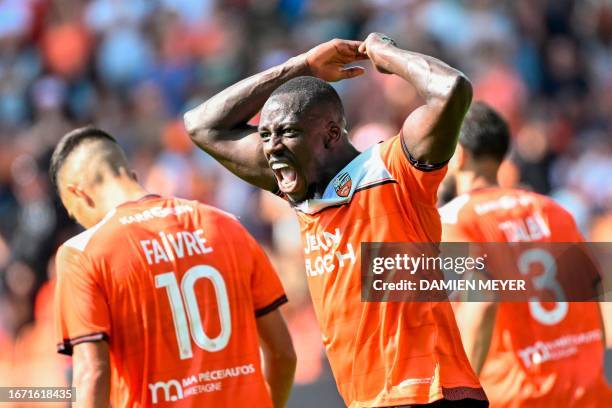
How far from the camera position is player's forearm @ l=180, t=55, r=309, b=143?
601 cm

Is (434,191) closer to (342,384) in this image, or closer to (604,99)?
(342,384)

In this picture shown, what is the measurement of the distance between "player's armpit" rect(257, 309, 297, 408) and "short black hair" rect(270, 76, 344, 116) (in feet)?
4.71

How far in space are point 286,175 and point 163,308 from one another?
1.08m

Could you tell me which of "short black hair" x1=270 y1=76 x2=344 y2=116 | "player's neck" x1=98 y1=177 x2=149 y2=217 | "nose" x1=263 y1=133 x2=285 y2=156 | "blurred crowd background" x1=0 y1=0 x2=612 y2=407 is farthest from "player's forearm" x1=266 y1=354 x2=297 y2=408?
"blurred crowd background" x1=0 y1=0 x2=612 y2=407

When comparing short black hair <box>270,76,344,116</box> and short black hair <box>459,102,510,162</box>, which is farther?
short black hair <box>459,102,510,162</box>

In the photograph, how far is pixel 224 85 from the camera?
598 inches

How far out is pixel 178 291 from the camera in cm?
603

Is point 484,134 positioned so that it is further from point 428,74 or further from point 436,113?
point 436,113

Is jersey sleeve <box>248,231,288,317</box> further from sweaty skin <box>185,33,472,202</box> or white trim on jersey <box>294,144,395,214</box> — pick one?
white trim on jersey <box>294,144,395,214</box>

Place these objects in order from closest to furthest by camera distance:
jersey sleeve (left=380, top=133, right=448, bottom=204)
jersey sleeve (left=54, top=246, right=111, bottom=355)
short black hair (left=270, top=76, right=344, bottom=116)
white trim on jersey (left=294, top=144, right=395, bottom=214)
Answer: jersey sleeve (left=380, top=133, right=448, bottom=204) → white trim on jersey (left=294, top=144, right=395, bottom=214) → short black hair (left=270, top=76, right=344, bottom=116) → jersey sleeve (left=54, top=246, right=111, bottom=355)

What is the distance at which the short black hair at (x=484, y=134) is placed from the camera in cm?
737

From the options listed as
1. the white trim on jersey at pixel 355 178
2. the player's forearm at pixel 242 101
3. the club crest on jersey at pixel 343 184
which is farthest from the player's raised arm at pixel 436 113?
the player's forearm at pixel 242 101

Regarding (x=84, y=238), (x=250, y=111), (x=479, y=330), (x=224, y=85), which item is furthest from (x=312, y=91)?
(x=224, y=85)

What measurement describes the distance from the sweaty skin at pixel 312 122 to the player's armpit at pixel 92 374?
1.11m
